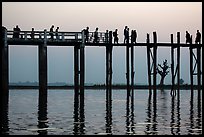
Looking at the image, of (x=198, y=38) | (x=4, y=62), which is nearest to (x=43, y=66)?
(x=4, y=62)

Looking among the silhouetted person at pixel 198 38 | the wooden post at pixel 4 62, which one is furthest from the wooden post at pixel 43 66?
the silhouetted person at pixel 198 38

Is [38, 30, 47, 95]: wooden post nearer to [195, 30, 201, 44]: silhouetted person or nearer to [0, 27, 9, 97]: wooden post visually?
[0, 27, 9, 97]: wooden post

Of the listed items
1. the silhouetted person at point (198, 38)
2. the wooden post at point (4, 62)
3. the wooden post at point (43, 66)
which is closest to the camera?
the wooden post at point (4, 62)

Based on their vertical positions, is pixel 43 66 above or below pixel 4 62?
below

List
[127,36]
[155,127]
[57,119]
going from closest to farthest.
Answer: [155,127], [57,119], [127,36]

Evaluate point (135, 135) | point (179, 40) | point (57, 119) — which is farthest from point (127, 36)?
point (135, 135)

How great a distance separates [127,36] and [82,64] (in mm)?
5670

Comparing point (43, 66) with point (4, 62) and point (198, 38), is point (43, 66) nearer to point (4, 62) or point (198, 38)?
point (4, 62)

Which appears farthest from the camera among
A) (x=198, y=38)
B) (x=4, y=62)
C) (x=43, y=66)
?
(x=198, y=38)

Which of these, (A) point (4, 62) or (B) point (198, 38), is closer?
(A) point (4, 62)

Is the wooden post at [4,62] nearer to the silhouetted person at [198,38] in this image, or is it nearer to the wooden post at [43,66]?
the wooden post at [43,66]

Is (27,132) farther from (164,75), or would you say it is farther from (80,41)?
(164,75)

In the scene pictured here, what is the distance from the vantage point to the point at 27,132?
1655cm

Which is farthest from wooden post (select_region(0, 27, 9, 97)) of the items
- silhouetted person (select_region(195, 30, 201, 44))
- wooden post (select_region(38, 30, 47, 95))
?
silhouetted person (select_region(195, 30, 201, 44))
